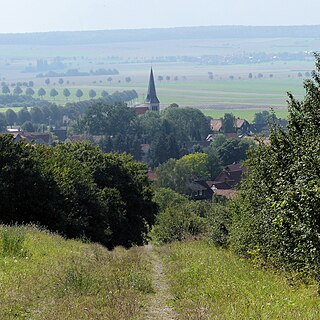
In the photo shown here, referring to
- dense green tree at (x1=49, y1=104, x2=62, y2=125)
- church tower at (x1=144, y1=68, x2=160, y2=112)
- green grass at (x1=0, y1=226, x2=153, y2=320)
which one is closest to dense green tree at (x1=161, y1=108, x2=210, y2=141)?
church tower at (x1=144, y1=68, x2=160, y2=112)

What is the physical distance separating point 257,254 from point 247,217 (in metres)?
2.93

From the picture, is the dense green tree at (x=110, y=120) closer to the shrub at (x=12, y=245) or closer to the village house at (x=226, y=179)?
the village house at (x=226, y=179)

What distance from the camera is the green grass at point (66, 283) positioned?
7884 mm

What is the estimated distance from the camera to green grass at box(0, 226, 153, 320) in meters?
7.88

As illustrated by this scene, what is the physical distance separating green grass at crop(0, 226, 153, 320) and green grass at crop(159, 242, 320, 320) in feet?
1.71

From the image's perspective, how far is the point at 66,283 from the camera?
9305mm

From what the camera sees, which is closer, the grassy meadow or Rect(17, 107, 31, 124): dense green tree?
the grassy meadow

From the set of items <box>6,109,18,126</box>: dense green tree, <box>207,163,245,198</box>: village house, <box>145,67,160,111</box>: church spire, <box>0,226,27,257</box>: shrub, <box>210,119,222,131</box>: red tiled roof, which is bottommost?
<box>6,109,18,126</box>: dense green tree

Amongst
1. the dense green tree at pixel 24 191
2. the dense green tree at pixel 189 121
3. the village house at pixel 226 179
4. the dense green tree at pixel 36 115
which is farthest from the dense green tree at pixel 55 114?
the dense green tree at pixel 24 191

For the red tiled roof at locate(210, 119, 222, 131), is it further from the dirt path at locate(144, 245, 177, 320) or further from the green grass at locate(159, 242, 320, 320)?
the dirt path at locate(144, 245, 177, 320)

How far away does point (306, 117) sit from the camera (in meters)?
14.8

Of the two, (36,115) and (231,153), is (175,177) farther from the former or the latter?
(36,115)

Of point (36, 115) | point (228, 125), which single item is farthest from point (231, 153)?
point (36, 115)

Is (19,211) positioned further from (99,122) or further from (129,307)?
(99,122)
